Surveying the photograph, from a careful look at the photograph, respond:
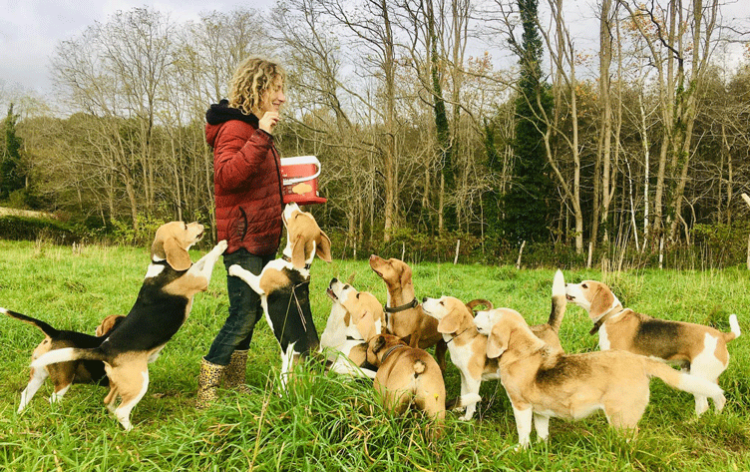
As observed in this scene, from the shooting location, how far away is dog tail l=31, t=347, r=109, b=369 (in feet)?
9.03

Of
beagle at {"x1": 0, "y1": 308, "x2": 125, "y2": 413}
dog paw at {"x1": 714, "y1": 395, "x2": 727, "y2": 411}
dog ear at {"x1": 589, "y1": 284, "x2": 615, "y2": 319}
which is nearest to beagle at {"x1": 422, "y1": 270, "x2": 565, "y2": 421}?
dog ear at {"x1": 589, "y1": 284, "x2": 615, "y2": 319}

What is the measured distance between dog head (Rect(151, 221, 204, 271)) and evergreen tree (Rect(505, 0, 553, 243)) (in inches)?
812

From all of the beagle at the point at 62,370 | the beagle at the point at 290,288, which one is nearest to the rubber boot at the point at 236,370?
the beagle at the point at 290,288

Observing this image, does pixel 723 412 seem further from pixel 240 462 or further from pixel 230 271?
pixel 230 271

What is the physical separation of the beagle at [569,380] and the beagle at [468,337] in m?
0.40

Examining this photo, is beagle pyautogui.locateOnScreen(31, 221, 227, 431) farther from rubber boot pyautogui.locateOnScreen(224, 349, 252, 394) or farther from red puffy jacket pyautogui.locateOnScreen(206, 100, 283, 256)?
rubber boot pyautogui.locateOnScreen(224, 349, 252, 394)

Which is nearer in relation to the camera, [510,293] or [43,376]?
[43,376]

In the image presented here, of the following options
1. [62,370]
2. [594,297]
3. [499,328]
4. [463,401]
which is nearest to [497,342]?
[499,328]

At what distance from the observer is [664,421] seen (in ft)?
11.6

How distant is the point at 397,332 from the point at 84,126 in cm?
3333

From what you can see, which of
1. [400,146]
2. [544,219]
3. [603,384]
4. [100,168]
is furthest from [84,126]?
[603,384]

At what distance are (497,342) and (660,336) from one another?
5.57ft

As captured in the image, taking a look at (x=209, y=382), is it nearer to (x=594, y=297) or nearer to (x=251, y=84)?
(x=251, y=84)

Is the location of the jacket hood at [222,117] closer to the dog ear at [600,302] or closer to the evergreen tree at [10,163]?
the dog ear at [600,302]
